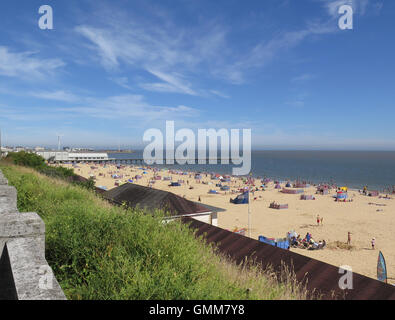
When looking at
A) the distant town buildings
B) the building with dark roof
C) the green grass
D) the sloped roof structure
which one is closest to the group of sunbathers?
the building with dark roof

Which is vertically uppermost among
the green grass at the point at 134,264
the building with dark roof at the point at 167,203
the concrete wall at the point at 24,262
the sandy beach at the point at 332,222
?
the concrete wall at the point at 24,262

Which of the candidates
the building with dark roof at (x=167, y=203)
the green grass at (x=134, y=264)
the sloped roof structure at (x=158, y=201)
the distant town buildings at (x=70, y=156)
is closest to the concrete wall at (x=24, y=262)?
the green grass at (x=134, y=264)

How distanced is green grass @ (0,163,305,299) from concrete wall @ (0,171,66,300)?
76 cm

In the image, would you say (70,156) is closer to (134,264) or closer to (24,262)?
(134,264)

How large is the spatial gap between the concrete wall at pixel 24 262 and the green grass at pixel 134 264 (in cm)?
76

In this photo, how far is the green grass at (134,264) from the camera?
3.36 meters

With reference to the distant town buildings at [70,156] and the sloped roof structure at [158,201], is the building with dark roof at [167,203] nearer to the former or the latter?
the sloped roof structure at [158,201]

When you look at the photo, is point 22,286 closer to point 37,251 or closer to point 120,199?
point 37,251

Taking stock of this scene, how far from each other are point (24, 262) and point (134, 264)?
1545 mm

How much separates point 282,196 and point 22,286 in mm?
47672

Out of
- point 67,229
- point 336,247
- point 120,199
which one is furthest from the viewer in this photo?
point 336,247
